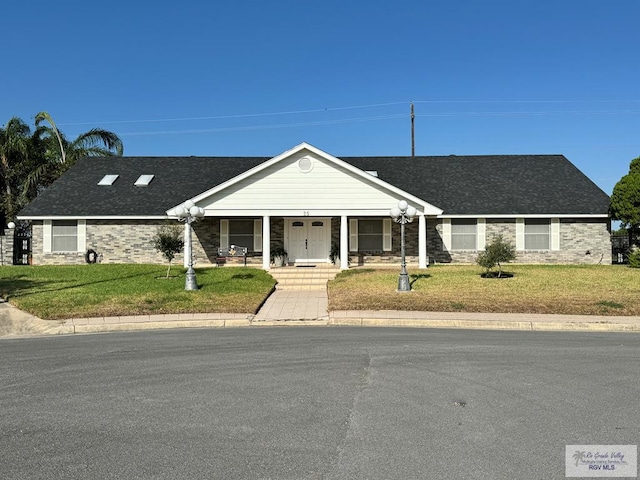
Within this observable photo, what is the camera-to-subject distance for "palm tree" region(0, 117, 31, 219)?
115 feet

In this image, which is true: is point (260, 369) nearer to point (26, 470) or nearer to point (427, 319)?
point (26, 470)

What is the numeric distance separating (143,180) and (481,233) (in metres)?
17.1

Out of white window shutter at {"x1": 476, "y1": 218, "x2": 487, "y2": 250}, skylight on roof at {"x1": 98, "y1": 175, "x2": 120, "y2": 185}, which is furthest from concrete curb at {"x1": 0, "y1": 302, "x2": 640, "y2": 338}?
skylight on roof at {"x1": 98, "y1": 175, "x2": 120, "y2": 185}

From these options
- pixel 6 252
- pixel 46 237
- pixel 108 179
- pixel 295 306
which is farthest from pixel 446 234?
pixel 6 252

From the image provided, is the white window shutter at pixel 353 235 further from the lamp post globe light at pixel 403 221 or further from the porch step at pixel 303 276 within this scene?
the lamp post globe light at pixel 403 221

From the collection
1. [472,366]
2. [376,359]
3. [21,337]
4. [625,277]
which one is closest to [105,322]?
[21,337]

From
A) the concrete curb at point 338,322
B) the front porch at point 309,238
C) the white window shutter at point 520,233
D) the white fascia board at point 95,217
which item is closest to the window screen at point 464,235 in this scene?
the front porch at point 309,238

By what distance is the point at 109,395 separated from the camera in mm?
6039

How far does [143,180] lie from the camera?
27.7m

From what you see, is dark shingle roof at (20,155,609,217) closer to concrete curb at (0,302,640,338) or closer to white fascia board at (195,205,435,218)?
white fascia board at (195,205,435,218)

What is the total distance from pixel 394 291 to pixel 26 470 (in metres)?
13.2

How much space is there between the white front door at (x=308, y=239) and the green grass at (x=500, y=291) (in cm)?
420

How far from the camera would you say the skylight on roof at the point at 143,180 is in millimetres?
27297

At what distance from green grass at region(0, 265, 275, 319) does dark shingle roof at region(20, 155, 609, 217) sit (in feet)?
14.1
